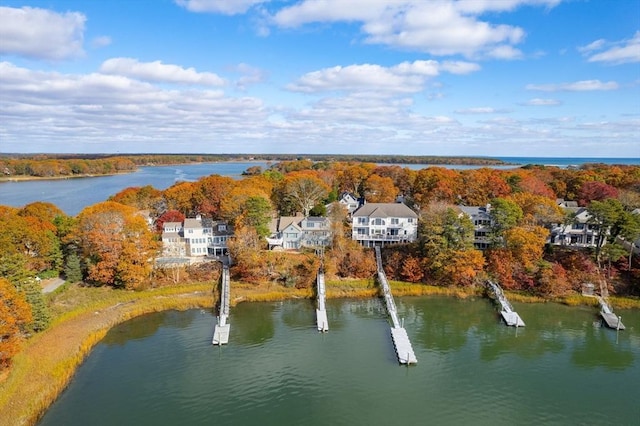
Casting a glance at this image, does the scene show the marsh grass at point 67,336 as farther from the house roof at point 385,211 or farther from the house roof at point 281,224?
the house roof at point 385,211

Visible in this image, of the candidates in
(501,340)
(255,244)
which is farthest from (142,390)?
(501,340)

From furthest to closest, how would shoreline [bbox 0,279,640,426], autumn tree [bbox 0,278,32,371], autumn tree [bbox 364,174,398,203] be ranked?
autumn tree [bbox 364,174,398,203], autumn tree [bbox 0,278,32,371], shoreline [bbox 0,279,640,426]

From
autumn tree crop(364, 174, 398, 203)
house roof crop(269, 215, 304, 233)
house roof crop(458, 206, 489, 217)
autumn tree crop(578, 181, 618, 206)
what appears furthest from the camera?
autumn tree crop(364, 174, 398, 203)

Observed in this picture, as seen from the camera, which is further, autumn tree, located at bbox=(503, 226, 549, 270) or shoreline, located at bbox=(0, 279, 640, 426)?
autumn tree, located at bbox=(503, 226, 549, 270)

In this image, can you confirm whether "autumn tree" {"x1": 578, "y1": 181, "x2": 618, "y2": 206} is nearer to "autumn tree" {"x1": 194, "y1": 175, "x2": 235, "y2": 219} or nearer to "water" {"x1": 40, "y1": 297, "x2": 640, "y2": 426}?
"water" {"x1": 40, "y1": 297, "x2": 640, "y2": 426}

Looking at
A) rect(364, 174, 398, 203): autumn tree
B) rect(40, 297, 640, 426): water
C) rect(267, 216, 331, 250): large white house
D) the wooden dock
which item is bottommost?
rect(40, 297, 640, 426): water

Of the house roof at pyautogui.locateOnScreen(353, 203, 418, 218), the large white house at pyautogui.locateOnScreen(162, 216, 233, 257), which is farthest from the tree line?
the house roof at pyautogui.locateOnScreen(353, 203, 418, 218)

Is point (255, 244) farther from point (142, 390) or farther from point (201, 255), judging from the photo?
point (142, 390)

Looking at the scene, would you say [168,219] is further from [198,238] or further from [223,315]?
[223,315]
